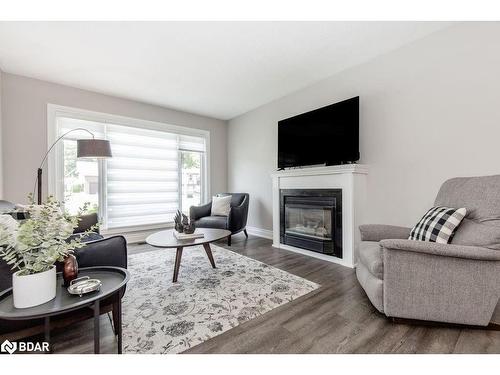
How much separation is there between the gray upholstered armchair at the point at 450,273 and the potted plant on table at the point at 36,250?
6.35 ft

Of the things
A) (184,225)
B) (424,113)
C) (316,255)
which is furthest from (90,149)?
(424,113)

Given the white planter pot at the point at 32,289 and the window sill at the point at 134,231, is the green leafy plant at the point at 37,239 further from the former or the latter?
the window sill at the point at 134,231

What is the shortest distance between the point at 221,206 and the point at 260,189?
33.2 inches

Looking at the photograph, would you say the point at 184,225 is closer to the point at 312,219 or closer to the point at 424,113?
the point at 312,219

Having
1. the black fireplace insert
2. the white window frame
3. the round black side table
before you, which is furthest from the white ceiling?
the round black side table

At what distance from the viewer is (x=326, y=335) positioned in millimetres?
1451

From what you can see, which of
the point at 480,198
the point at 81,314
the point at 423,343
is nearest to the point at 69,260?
the point at 81,314

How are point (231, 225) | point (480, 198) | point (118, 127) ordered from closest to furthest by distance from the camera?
point (480, 198) < point (231, 225) < point (118, 127)

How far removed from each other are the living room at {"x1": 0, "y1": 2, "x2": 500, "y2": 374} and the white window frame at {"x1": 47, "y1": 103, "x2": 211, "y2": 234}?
0.03 meters

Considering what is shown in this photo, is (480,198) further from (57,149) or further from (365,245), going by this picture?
(57,149)

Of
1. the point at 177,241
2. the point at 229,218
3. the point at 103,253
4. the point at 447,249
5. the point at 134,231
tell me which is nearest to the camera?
the point at 447,249

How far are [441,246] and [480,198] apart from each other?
2.01ft

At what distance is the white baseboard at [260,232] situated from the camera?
4.21 meters
